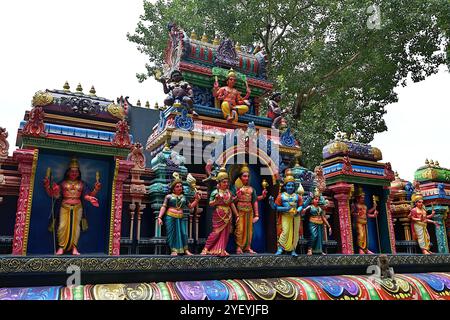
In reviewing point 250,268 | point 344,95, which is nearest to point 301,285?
point 250,268

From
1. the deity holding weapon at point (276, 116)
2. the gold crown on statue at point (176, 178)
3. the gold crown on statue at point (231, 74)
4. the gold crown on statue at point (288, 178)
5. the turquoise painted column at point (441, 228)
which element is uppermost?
the gold crown on statue at point (231, 74)

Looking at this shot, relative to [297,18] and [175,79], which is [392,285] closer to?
[175,79]

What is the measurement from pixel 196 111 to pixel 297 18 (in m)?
11.8

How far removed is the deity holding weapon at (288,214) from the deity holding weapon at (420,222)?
5.06 metres

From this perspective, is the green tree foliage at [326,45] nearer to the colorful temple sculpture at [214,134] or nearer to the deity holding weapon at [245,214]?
the colorful temple sculpture at [214,134]

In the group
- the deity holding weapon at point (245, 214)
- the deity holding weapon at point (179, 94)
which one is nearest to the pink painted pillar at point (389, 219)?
the deity holding weapon at point (245, 214)

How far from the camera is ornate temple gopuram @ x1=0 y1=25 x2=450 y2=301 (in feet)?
23.9

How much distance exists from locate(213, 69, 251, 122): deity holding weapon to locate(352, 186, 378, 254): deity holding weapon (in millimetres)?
4330

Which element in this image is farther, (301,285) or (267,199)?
(267,199)

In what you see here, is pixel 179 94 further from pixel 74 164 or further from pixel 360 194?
pixel 360 194

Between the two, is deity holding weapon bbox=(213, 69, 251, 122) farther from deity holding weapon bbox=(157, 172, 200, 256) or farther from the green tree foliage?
the green tree foliage

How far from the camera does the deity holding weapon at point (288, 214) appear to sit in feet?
30.2

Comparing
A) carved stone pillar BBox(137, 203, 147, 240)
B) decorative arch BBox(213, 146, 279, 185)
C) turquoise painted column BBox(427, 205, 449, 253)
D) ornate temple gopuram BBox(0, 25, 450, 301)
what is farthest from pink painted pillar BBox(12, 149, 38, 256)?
turquoise painted column BBox(427, 205, 449, 253)
